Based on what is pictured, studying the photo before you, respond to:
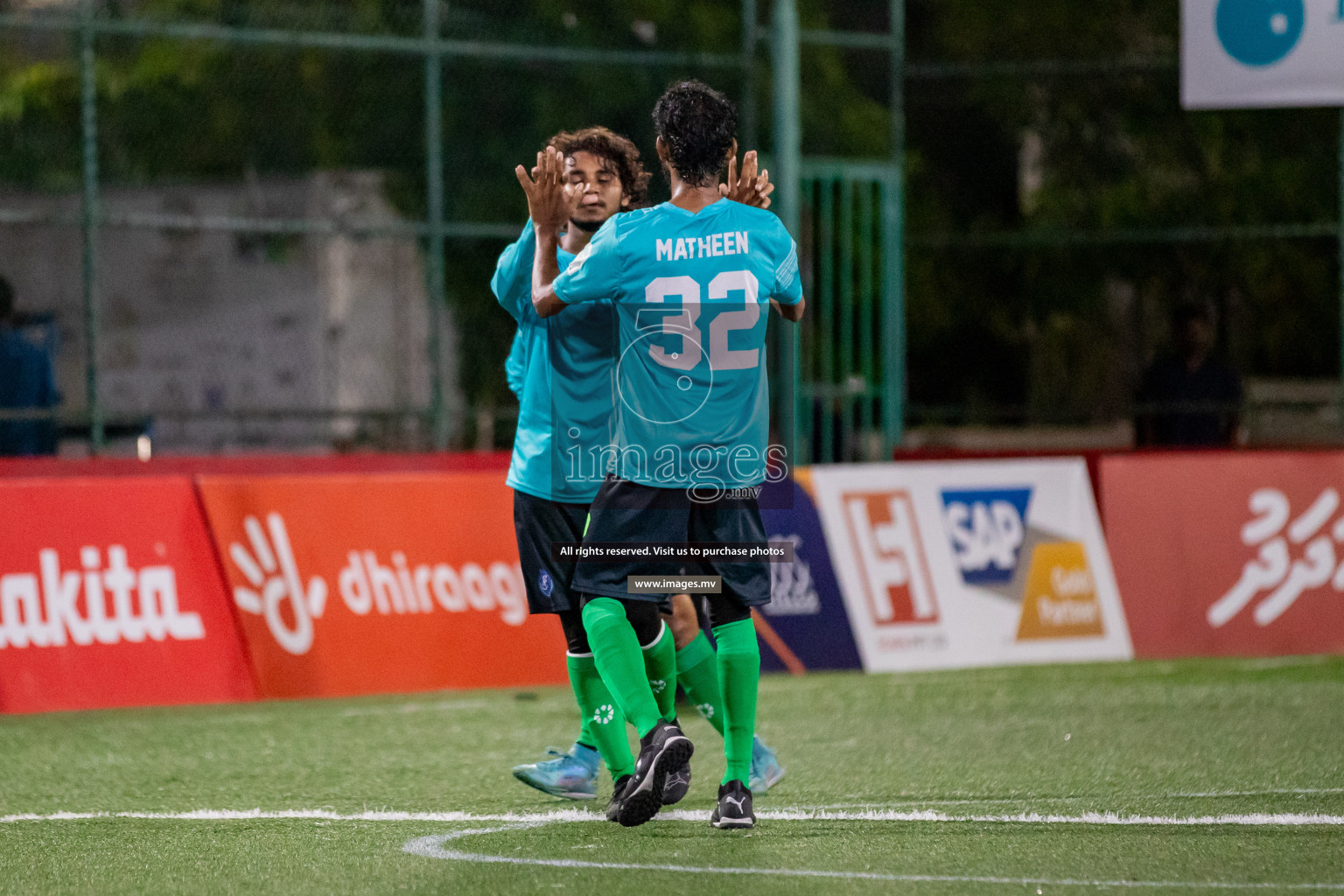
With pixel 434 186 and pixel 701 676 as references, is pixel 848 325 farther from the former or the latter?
pixel 701 676

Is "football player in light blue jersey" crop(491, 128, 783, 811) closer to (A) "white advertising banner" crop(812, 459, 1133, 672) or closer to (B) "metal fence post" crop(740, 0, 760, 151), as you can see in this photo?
(A) "white advertising banner" crop(812, 459, 1133, 672)

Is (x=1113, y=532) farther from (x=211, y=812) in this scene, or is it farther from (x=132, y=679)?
(x=211, y=812)

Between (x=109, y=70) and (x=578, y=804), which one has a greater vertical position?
(x=109, y=70)

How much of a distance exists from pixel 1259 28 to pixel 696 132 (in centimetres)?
752

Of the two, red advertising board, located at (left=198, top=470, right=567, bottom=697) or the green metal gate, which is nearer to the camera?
red advertising board, located at (left=198, top=470, right=567, bottom=697)

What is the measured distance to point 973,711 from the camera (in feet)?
27.7

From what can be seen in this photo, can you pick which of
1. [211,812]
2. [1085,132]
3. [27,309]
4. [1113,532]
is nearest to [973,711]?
[1113,532]

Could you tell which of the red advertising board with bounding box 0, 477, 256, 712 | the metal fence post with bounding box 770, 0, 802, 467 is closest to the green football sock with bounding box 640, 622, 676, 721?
the red advertising board with bounding box 0, 477, 256, 712

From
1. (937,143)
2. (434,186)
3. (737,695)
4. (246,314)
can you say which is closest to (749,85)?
(434,186)

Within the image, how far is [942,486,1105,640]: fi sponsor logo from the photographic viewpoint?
1027 cm

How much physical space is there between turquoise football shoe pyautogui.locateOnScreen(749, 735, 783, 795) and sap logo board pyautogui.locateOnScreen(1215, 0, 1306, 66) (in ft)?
23.8

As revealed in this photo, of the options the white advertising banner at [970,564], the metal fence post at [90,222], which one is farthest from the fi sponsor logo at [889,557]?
the metal fence post at [90,222]

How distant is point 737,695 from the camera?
217 inches

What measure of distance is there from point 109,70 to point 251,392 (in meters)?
2.24
